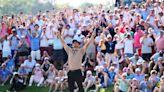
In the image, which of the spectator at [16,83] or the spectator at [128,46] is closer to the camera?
the spectator at [128,46]

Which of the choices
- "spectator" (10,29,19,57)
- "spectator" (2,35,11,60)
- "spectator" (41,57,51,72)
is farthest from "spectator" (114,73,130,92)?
"spectator" (2,35,11,60)

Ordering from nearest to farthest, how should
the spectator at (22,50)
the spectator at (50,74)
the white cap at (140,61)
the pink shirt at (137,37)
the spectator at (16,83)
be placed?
the white cap at (140,61), the pink shirt at (137,37), the spectator at (16,83), the spectator at (50,74), the spectator at (22,50)

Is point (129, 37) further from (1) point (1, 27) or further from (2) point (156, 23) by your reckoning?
(1) point (1, 27)

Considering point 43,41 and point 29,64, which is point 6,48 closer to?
point 29,64

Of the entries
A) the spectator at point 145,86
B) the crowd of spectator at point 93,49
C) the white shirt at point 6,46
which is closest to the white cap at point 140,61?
the crowd of spectator at point 93,49

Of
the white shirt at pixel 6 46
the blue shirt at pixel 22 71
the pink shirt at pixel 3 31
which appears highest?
the pink shirt at pixel 3 31

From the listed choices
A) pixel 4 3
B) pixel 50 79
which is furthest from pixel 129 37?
pixel 4 3

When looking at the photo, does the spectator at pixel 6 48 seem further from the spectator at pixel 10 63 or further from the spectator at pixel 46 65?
the spectator at pixel 46 65

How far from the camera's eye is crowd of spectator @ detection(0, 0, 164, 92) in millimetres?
18453

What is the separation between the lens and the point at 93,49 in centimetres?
2138

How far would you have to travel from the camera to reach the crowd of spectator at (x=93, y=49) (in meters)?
18.5

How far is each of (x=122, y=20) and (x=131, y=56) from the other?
7.51ft

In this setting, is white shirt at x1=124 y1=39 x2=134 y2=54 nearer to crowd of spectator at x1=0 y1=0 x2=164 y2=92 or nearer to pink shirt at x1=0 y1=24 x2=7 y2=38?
crowd of spectator at x1=0 y1=0 x2=164 y2=92

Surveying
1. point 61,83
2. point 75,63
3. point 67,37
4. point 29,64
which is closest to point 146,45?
point 61,83
